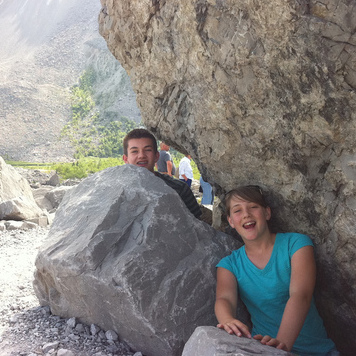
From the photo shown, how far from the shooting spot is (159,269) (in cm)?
327

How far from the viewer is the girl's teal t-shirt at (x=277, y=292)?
9.65 ft

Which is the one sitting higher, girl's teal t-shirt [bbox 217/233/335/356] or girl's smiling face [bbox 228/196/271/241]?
girl's smiling face [bbox 228/196/271/241]

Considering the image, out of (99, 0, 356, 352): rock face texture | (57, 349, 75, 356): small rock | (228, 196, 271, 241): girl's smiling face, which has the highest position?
(99, 0, 356, 352): rock face texture

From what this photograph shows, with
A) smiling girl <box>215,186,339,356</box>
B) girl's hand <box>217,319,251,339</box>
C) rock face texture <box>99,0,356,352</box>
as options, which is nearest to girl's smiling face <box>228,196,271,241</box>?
smiling girl <box>215,186,339,356</box>

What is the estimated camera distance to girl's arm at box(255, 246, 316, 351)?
2633 mm

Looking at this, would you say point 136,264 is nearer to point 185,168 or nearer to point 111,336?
point 111,336

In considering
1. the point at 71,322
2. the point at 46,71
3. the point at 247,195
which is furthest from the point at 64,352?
the point at 46,71

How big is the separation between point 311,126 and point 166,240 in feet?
5.15

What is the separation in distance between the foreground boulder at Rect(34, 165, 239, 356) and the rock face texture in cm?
76

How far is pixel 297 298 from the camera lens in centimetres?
273

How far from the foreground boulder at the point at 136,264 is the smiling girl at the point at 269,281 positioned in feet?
1.16

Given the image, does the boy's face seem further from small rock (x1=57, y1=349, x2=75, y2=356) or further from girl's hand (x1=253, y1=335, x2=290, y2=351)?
girl's hand (x1=253, y1=335, x2=290, y2=351)

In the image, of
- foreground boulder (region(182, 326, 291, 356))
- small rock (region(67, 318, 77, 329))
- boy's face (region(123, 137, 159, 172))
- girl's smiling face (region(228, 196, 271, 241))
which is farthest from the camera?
boy's face (region(123, 137, 159, 172))

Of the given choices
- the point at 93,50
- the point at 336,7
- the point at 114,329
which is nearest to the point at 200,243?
the point at 114,329
